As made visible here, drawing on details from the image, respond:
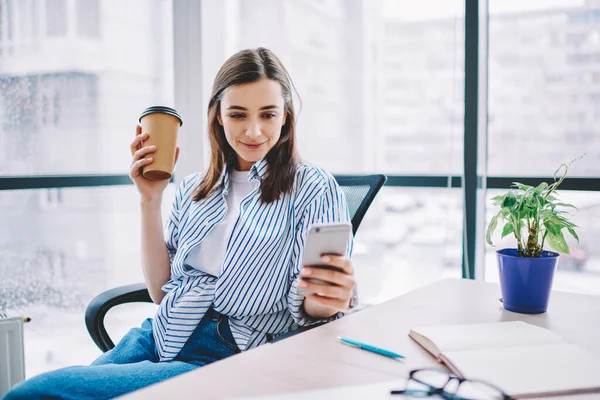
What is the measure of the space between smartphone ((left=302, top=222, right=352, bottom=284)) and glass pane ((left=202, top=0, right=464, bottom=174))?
1598 mm

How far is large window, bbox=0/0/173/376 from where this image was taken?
7.06ft

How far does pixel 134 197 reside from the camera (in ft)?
8.96

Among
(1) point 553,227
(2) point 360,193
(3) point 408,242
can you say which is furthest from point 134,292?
(3) point 408,242

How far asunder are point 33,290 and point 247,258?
1421 mm

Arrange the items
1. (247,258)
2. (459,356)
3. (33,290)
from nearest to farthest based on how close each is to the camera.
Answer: (459,356), (247,258), (33,290)

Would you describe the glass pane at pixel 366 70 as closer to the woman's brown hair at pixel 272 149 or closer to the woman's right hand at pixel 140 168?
the woman's brown hair at pixel 272 149

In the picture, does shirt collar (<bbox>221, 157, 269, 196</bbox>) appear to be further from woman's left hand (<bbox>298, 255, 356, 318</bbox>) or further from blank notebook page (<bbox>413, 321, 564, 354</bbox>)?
blank notebook page (<bbox>413, 321, 564, 354</bbox>)

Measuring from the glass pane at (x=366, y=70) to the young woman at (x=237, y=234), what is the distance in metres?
1.22

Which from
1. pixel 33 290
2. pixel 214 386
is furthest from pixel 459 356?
pixel 33 290

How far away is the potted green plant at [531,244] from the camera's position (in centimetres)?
106

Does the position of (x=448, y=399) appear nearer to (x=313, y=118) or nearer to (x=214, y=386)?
(x=214, y=386)

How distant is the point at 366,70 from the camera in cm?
263

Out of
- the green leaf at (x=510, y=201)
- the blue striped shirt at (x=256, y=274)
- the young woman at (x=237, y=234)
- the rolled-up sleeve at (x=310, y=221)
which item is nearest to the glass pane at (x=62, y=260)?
the young woman at (x=237, y=234)

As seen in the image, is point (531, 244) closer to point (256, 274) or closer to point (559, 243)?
point (559, 243)
